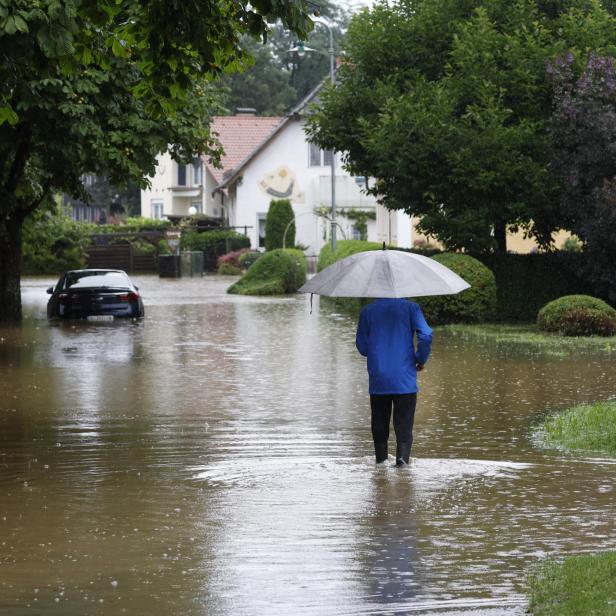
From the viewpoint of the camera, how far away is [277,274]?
46.3 meters

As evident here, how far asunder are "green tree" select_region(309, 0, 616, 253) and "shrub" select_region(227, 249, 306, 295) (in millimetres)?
14438

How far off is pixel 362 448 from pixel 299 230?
54708 mm

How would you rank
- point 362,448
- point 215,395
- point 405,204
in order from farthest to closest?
1. point 405,204
2. point 215,395
3. point 362,448

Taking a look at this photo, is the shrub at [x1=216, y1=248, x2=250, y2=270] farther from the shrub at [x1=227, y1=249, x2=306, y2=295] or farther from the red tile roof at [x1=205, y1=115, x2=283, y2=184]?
the shrub at [x1=227, y1=249, x2=306, y2=295]

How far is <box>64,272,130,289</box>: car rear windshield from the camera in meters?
31.2

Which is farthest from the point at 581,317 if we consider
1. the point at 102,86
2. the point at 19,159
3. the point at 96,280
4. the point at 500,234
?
the point at 96,280

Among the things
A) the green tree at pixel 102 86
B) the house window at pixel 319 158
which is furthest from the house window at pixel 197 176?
the green tree at pixel 102 86

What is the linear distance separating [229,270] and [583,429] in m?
50.7

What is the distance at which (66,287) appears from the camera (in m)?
31.3

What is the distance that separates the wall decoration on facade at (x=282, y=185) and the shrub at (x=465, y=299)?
130ft

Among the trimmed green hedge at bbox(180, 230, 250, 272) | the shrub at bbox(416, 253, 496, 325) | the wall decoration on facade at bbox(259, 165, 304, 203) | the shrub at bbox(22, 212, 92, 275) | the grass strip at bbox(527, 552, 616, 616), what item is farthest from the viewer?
the wall decoration on facade at bbox(259, 165, 304, 203)

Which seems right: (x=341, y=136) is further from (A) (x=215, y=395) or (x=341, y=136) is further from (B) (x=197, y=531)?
(B) (x=197, y=531)

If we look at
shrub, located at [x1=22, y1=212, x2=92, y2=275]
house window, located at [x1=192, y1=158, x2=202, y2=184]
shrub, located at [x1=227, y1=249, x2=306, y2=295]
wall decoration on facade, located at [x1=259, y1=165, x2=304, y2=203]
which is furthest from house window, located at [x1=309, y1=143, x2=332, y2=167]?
shrub, located at [x1=227, y1=249, x2=306, y2=295]

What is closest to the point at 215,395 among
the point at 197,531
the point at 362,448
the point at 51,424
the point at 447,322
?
the point at 51,424
